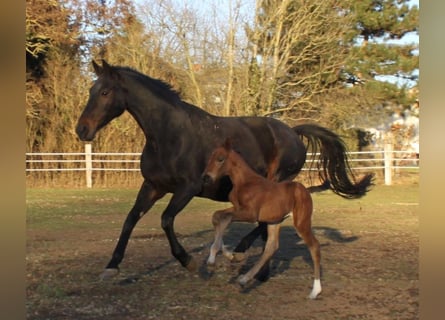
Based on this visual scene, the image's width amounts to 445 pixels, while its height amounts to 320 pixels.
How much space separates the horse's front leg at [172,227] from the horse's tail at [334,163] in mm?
2394

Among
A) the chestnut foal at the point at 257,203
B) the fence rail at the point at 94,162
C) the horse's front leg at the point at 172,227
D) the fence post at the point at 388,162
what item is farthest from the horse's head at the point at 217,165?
the fence post at the point at 388,162

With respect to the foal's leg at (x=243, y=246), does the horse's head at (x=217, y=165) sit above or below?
above

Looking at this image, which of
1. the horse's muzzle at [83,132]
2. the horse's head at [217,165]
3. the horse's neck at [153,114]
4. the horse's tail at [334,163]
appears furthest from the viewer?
the horse's tail at [334,163]

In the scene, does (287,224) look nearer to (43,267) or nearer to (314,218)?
(314,218)

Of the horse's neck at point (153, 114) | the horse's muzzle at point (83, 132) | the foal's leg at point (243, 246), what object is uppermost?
the horse's neck at point (153, 114)

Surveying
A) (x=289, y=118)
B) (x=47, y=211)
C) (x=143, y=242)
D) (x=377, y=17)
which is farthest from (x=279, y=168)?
(x=377, y=17)

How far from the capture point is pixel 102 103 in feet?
17.2

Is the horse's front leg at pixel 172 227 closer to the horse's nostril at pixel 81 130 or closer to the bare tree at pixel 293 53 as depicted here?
the horse's nostril at pixel 81 130

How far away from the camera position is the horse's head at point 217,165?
A: 4.73 meters

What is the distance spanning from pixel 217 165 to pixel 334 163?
276 cm

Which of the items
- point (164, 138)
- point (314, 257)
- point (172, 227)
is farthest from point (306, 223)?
point (164, 138)

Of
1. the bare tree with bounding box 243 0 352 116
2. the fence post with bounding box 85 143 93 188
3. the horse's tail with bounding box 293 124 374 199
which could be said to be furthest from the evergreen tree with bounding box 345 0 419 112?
the horse's tail with bounding box 293 124 374 199

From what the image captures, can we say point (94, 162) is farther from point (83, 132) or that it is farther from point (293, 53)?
point (83, 132)

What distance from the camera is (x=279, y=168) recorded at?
21.3 ft
